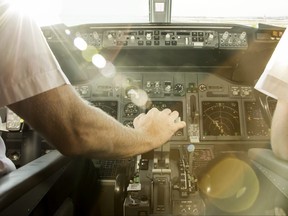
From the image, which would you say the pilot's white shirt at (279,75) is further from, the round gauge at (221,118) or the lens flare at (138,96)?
the lens flare at (138,96)

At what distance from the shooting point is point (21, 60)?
0.73 meters

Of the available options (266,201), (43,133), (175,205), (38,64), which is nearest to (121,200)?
(175,205)

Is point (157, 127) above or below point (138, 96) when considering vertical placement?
below

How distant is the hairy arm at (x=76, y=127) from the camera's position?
762 mm

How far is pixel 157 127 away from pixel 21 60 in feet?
1.67

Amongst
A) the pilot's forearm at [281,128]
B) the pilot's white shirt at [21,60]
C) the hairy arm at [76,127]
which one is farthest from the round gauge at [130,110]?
the pilot's white shirt at [21,60]

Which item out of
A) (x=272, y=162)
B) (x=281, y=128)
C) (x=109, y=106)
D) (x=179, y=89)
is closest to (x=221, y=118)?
(x=179, y=89)

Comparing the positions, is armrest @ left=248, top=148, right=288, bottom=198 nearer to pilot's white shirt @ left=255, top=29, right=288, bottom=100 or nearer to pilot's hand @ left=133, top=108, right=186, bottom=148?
pilot's white shirt @ left=255, top=29, right=288, bottom=100

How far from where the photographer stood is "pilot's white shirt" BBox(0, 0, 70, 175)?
2.35ft

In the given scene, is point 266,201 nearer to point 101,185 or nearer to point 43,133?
point 101,185

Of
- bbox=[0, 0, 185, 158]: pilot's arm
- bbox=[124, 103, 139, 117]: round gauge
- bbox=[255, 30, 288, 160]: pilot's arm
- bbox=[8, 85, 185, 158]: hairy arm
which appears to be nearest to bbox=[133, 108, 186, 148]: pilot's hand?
bbox=[8, 85, 185, 158]: hairy arm

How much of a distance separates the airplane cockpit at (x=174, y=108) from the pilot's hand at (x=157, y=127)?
0.42 m

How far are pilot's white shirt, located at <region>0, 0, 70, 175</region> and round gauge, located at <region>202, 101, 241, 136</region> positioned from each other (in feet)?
6.32

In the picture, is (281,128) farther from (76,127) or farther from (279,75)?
(76,127)
